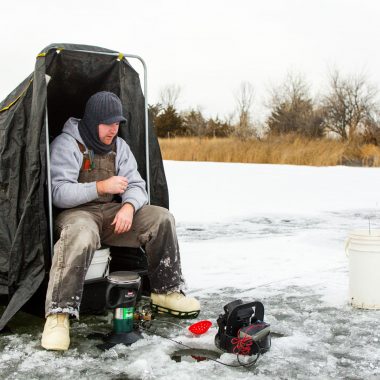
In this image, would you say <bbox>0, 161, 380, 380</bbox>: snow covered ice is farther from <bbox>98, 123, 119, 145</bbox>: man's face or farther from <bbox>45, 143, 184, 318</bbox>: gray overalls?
<bbox>98, 123, 119, 145</bbox>: man's face

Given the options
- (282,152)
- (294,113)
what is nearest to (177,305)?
(282,152)

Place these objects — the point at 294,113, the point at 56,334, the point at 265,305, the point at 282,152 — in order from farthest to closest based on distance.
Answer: the point at 294,113 < the point at 282,152 < the point at 265,305 < the point at 56,334

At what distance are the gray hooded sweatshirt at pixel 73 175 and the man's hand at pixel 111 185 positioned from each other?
29 millimetres

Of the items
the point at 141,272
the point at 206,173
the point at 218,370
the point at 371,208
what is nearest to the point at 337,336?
the point at 218,370

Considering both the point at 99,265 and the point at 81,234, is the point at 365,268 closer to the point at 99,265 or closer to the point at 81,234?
the point at 99,265

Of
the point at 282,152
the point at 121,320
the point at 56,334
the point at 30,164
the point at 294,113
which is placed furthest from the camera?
the point at 294,113

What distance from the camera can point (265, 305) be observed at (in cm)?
341

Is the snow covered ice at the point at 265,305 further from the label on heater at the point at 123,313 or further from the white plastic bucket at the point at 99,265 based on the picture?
the white plastic bucket at the point at 99,265

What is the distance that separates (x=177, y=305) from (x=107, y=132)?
40.7 inches

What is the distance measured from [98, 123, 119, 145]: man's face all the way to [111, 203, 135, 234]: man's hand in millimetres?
411

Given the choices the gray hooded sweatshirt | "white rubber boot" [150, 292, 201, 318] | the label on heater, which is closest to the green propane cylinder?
the label on heater

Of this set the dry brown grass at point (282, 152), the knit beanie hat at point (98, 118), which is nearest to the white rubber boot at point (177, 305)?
the knit beanie hat at point (98, 118)

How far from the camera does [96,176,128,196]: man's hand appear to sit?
2971 millimetres

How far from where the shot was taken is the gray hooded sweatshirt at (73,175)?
9.78ft
